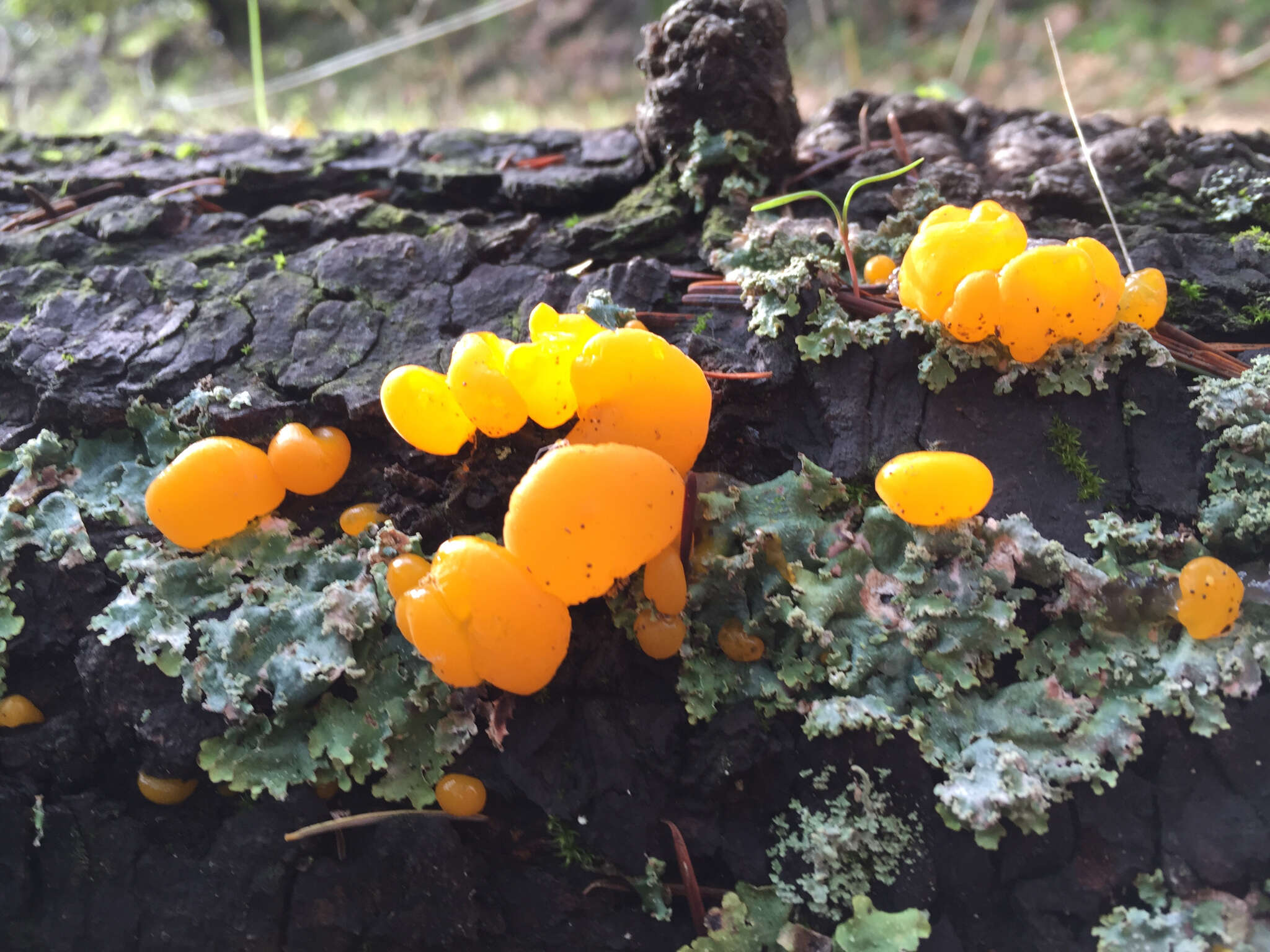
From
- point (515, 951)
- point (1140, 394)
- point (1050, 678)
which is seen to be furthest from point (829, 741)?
point (1140, 394)

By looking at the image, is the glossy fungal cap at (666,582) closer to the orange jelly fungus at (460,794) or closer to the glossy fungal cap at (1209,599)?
the orange jelly fungus at (460,794)

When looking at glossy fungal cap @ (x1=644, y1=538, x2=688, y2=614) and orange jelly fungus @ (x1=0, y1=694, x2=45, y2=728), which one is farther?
orange jelly fungus @ (x1=0, y1=694, x2=45, y2=728)

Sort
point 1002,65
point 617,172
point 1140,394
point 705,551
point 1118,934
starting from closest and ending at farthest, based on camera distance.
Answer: point 1118,934 < point 705,551 < point 1140,394 < point 617,172 < point 1002,65

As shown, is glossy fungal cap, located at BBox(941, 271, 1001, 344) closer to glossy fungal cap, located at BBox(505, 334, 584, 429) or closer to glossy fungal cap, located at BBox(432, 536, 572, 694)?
glossy fungal cap, located at BBox(505, 334, 584, 429)

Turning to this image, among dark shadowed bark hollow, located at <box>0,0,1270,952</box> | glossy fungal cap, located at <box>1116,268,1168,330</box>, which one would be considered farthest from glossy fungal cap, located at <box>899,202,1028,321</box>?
glossy fungal cap, located at <box>1116,268,1168,330</box>

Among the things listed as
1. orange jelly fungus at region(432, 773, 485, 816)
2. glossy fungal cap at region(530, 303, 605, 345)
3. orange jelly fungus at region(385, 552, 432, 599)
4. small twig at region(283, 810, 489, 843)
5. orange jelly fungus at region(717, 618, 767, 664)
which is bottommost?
small twig at region(283, 810, 489, 843)

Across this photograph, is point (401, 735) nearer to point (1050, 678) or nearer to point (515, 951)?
point (515, 951)
